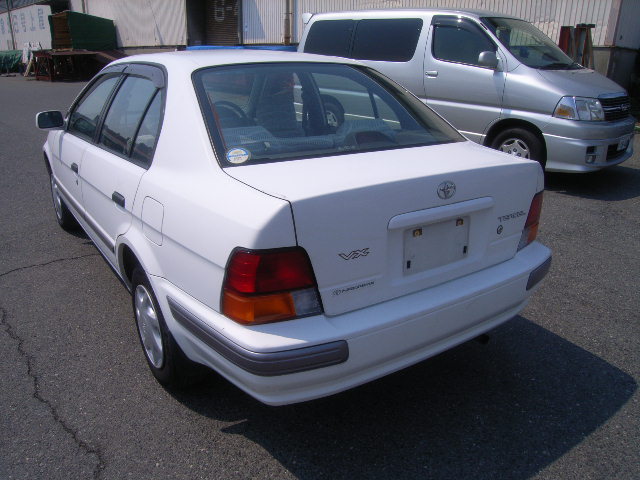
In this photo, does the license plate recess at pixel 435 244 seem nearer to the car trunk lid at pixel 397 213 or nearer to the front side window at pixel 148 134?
the car trunk lid at pixel 397 213

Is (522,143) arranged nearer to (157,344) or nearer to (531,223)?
(531,223)

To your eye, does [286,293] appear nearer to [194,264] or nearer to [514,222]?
[194,264]

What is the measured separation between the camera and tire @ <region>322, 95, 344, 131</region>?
122 inches

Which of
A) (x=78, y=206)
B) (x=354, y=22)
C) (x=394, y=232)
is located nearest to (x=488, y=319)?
(x=394, y=232)

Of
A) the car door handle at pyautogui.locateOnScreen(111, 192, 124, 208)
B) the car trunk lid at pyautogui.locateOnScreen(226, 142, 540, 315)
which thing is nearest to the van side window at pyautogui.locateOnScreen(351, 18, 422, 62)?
the car trunk lid at pyautogui.locateOnScreen(226, 142, 540, 315)

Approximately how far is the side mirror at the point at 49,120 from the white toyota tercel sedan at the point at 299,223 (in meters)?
1.16

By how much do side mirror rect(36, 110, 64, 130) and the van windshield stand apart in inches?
196

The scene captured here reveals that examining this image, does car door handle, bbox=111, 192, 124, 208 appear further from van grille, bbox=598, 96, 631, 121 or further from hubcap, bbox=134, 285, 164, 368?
van grille, bbox=598, 96, 631, 121

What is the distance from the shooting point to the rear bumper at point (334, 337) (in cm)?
202

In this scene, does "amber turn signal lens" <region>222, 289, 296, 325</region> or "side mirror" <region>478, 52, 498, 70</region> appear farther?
"side mirror" <region>478, 52, 498, 70</region>

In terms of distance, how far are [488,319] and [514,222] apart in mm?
483

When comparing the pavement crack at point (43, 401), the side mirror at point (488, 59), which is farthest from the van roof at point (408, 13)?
the pavement crack at point (43, 401)

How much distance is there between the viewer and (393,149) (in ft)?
8.86

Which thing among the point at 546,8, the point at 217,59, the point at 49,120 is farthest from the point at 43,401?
the point at 546,8
